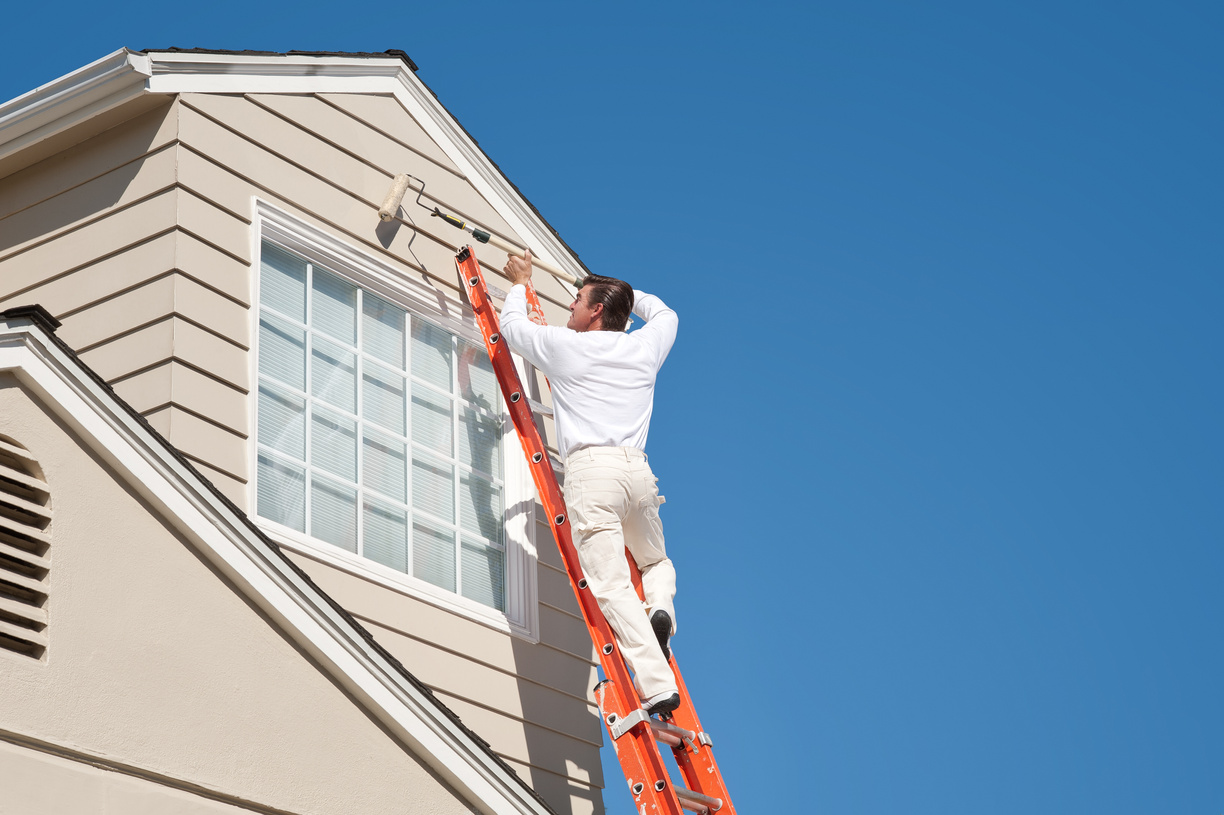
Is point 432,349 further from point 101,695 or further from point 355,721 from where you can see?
point 101,695

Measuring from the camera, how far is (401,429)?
6.33 meters

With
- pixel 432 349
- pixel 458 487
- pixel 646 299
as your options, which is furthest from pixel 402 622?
Result: pixel 646 299

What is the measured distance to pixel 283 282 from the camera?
19.5 ft

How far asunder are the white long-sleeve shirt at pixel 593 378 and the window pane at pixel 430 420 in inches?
24.3

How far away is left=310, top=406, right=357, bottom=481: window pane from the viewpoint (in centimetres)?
583

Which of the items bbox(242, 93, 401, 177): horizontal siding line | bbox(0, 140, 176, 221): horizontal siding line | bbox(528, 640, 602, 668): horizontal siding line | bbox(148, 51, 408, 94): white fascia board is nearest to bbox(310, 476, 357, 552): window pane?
bbox(528, 640, 602, 668): horizontal siding line

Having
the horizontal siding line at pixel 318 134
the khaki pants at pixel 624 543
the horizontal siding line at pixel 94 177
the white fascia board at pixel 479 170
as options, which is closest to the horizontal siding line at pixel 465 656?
the khaki pants at pixel 624 543

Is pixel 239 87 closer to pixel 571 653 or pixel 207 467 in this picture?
pixel 207 467

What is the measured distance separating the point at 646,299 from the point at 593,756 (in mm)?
2300

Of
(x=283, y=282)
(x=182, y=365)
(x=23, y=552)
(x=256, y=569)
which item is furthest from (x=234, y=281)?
(x=23, y=552)

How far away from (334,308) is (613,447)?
153cm

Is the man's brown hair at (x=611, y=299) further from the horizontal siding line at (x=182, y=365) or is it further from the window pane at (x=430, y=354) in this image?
the horizontal siding line at (x=182, y=365)

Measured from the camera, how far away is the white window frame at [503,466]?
18.1 ft

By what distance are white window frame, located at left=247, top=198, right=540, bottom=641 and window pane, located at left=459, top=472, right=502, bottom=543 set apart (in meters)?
0.05
